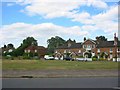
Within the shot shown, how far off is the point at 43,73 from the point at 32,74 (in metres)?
1.39

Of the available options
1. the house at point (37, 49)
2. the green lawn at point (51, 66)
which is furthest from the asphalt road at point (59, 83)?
the house at point (37, 49)

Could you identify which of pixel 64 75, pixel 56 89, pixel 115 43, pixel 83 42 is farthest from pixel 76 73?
pixel 83 42

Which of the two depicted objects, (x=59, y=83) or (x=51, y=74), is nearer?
(x=59, y=83)

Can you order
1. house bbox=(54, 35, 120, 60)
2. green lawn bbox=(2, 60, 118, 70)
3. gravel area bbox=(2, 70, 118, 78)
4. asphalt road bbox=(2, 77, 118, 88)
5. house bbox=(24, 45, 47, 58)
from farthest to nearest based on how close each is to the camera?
house bbox=(24, 45, 47, 58)
house bbox=(54, 35, 120, 60)
green lawn bbox=(2, 60, 118, 70)
gravel area bbox=(2, 70, 118, 78)
asphalt road bbox=(2, 77, 118, 88)

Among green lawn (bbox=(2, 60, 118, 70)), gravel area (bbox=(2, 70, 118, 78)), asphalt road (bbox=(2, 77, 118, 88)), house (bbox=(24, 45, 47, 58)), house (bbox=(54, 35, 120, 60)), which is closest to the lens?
asphalt road (bbox=(2, 77, 118, 88))

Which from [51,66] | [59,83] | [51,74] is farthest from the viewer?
[51,66]

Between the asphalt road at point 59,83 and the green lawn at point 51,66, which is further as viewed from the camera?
the green lawn at point 51,66

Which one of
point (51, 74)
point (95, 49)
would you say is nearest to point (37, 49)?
point (95, 49)

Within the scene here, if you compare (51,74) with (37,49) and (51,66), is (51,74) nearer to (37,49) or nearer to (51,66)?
(51,66)

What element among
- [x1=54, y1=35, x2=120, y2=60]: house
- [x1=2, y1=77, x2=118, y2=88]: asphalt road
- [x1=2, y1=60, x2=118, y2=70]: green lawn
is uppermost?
[x1=54, y1=35, x2=120, y2=60]: house

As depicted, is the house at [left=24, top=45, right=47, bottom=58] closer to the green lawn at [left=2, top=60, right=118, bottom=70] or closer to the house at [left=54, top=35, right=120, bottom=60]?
the house at [left=54, top=35, right=120, bottom=60]

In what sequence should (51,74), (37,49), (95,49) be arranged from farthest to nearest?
(37,49)
(95,49)
(51,74)

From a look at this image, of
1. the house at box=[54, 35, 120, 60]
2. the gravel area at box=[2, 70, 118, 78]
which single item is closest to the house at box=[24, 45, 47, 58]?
the house at box=[54, 35, 120, 60]

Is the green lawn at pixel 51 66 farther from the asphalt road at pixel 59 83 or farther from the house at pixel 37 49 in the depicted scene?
the house at pixel 37 49
